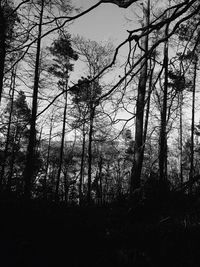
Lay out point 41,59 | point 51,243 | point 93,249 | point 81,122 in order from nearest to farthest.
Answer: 1. point 81,122
2. point 93,249
3. point 51,243
4. point 41,59

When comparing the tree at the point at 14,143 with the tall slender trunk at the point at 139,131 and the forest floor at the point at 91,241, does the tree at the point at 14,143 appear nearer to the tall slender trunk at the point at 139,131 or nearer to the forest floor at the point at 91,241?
the forest floor at the point at 91,241

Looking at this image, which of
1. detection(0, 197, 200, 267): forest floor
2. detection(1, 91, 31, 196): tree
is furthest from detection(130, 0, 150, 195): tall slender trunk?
detection(1, 91, 31, 196): tree

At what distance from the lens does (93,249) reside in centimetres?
340

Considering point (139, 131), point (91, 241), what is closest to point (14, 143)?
point (91, 241)

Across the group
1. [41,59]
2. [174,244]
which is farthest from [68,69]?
[174,244]

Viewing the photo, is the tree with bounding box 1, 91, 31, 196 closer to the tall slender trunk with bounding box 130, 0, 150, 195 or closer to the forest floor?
the forest floor

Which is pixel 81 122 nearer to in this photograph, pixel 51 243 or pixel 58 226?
pixel 51 243

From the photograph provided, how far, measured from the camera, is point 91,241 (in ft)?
11.9

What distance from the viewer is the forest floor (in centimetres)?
300

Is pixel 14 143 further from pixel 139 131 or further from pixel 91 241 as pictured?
pixel 139 131

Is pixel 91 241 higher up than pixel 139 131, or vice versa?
pixel 139 131

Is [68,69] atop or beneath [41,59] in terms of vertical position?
atop

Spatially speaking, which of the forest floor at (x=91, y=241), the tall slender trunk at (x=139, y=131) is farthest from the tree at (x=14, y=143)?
the tall slender trunk at (x=139, y=131)

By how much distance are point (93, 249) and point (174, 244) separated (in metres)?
1.26
